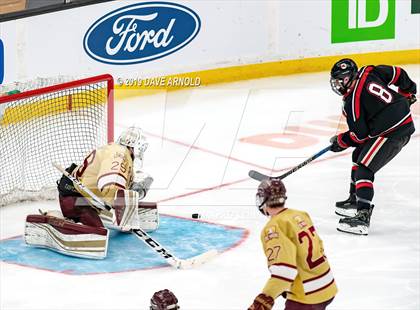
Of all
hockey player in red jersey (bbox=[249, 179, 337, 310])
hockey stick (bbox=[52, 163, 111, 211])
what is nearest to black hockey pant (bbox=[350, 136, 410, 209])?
hockey stick (bbox=[52, 163, 111, 211])

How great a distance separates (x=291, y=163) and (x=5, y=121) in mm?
2039

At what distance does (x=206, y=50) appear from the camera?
28.9 ft

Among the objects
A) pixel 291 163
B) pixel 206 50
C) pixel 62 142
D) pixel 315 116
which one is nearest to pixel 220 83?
pixel 206 50

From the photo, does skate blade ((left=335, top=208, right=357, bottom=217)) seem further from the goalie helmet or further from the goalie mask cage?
the goalie helmet

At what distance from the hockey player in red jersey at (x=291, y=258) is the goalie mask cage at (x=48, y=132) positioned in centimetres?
289

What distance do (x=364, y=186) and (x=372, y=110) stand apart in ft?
1.39

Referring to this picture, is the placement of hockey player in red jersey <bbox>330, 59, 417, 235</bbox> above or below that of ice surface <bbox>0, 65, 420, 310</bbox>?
above

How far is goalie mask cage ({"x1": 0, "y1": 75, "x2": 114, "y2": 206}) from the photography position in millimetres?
6488

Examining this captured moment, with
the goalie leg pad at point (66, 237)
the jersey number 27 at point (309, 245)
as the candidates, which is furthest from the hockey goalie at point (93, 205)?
the jersey number 27 at point (309, 245)

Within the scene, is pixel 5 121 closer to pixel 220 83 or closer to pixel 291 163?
pixel 291 163

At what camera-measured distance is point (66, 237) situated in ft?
18.3

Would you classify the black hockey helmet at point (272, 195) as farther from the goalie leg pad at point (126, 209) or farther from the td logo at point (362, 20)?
the td logo at point (362, 20)

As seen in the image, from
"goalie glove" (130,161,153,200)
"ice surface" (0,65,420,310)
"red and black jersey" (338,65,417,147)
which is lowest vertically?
"ice surface" (0,65,420,310)

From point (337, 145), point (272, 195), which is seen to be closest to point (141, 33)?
point (337, 145)
